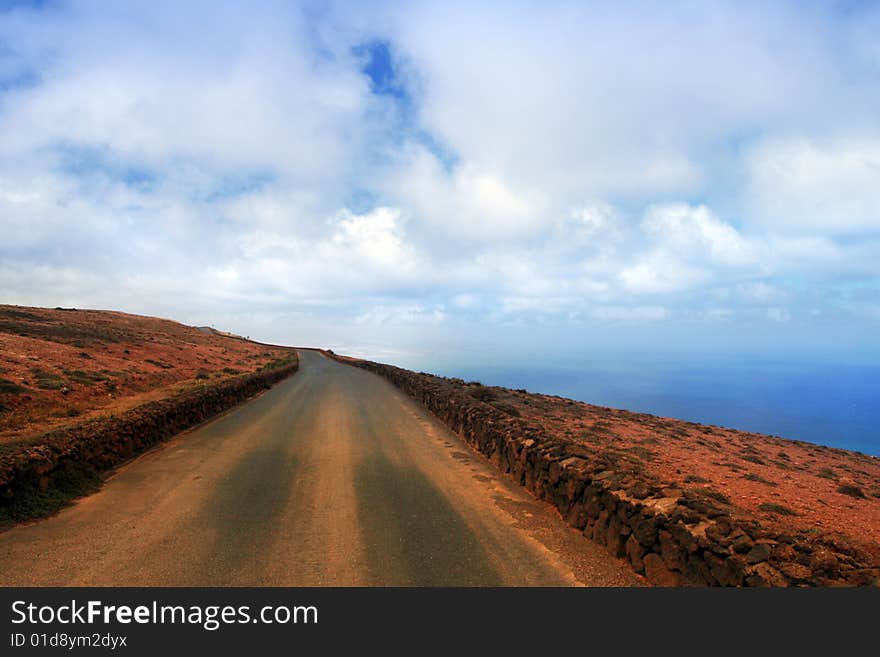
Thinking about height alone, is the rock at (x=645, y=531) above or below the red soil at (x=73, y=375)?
above

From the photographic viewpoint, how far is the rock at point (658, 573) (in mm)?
5539

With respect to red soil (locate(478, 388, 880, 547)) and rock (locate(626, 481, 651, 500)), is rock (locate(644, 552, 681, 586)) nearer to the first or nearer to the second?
rock (locate(626, 481, 651, 500))

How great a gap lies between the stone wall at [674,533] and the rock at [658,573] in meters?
0.01

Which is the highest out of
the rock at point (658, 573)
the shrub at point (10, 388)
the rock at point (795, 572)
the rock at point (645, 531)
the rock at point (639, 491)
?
the rock at point (639, 491)

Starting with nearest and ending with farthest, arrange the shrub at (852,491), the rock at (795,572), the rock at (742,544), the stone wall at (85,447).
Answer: the rock at (795,572)
the rock at (742,544)
the stone wall at (85,447)
the shrub at (852,491)

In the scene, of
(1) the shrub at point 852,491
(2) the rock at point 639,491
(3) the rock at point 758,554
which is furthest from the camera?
(1) the shrub at point 852,491

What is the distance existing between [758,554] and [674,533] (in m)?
0.95

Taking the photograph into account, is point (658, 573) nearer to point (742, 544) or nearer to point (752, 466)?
point (742, 544)

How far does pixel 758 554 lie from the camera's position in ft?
16.1

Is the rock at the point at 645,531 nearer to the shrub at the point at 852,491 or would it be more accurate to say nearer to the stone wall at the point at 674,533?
the stone wall at the point at 674,533

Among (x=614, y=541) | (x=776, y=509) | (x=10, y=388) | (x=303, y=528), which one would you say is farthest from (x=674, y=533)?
(x=10, y=388)

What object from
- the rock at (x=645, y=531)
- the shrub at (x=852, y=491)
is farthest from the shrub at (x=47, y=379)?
the shrub at (x=852, y=491)

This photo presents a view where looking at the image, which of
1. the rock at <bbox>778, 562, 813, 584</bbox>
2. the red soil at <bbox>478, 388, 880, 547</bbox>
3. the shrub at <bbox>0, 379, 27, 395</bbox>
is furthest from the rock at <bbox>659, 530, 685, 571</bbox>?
the shrub at <bbox>0, 379, 27, 395</bbox>
